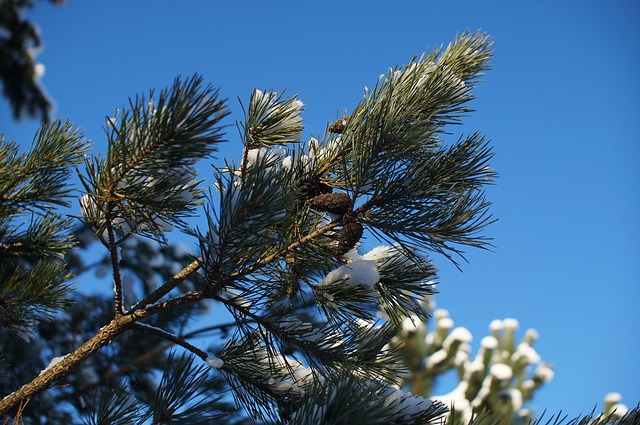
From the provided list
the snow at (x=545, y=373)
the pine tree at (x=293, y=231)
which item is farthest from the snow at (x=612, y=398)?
the pine tree at (x=293, y=231)

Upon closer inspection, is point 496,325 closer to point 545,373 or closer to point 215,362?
point 545,373

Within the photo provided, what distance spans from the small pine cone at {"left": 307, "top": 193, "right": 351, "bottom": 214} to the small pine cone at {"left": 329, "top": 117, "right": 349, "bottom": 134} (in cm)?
36

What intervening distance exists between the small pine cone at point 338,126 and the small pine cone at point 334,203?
362 millimetres

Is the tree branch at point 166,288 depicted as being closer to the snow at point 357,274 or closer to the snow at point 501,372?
the snow at point 357,274

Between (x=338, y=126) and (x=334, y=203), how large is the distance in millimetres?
417

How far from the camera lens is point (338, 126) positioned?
188 cm

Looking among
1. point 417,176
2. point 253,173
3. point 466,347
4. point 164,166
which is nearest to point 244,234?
point 253,173

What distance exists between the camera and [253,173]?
1.43m

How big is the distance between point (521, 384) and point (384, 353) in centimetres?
673

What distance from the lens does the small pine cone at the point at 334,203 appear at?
156cm

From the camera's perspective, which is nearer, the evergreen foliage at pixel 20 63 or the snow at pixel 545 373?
the evergreen foliage at pixel 20 63

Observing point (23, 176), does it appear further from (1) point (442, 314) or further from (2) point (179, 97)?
(1) point (442, 314)

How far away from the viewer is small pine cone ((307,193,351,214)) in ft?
5.11

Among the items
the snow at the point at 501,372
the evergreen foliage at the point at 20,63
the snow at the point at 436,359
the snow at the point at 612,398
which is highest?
the evergreen foliage at the point at 20,63
